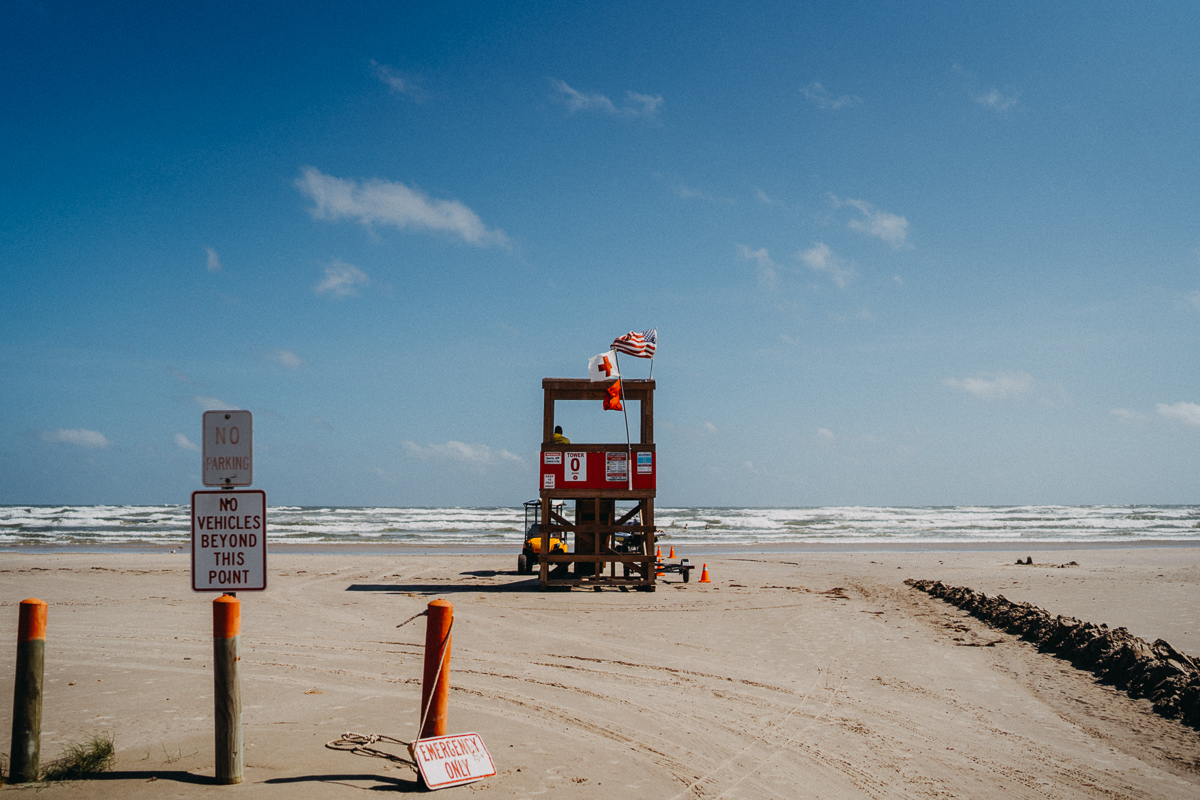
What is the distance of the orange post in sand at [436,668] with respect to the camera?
16.2ft

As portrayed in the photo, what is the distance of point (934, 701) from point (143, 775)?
6.68 meters

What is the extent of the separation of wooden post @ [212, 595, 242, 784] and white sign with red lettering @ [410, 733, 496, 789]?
1.05m

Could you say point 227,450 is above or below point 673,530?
above

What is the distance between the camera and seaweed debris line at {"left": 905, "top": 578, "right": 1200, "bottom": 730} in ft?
23.6

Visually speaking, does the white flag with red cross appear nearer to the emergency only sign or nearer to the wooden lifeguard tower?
the wooden lifeguard tower

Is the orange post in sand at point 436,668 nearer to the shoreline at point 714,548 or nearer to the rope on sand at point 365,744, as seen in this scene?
the rope on sand at point 365,744

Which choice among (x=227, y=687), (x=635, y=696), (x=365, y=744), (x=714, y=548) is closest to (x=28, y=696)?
(x=227, y=687)

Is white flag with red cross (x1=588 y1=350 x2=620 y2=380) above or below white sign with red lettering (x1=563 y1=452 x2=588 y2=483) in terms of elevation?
above

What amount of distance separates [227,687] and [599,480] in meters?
11.4

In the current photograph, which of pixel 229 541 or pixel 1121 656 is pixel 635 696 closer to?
pixel 229 541

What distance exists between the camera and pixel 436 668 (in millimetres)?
4973

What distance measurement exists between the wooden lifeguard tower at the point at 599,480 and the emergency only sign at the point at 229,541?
11062 millimetres

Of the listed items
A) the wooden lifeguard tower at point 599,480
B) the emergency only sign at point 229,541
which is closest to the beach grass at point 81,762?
the emergency only sign at point 229,541

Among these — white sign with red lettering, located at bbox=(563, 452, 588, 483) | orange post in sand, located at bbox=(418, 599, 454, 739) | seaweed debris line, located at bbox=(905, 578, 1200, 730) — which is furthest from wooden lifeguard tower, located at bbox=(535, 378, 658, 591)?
orange post in sand, located at bbox=(418, 599, 454, 739)
